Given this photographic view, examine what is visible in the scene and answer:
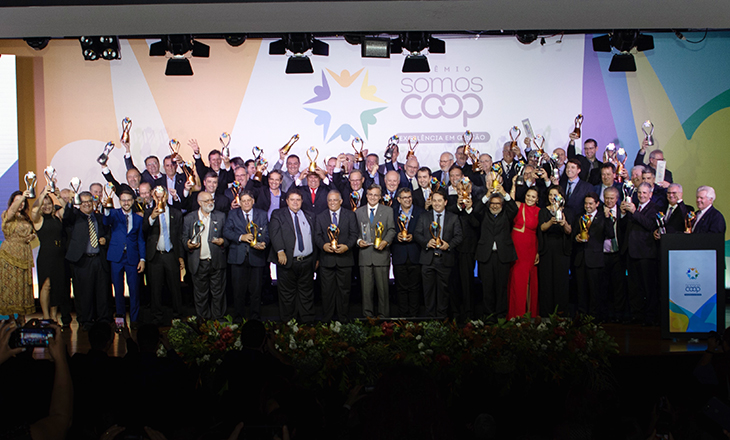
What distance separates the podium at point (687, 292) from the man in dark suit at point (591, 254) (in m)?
0.87

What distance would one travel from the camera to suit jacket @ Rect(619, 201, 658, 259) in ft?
21.6

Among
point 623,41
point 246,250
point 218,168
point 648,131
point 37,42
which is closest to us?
point 246,250

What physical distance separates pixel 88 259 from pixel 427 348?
4.75 meters

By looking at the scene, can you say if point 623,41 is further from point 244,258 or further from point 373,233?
point 244,258

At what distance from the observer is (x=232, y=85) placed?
344 inches

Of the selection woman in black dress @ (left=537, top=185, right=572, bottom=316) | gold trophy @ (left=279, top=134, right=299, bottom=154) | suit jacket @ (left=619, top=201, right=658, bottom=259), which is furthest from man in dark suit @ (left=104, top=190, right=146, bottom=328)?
suit jacket @ (left=619, top=201, right=658, bottom=259)

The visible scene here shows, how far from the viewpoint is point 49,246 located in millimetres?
6719

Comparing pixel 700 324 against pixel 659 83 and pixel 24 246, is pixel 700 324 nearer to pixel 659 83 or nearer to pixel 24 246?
pixel 659 83

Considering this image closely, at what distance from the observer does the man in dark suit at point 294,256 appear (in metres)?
6.66

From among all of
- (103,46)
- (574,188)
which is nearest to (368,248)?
(574,188)

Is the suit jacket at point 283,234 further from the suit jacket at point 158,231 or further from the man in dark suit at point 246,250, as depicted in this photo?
the suit jacket at point 158,231

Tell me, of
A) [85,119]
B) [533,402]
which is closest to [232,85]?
[85,119]

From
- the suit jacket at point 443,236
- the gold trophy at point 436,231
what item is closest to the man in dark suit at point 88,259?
the suit jacket at point 443,236

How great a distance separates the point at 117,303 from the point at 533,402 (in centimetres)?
518
